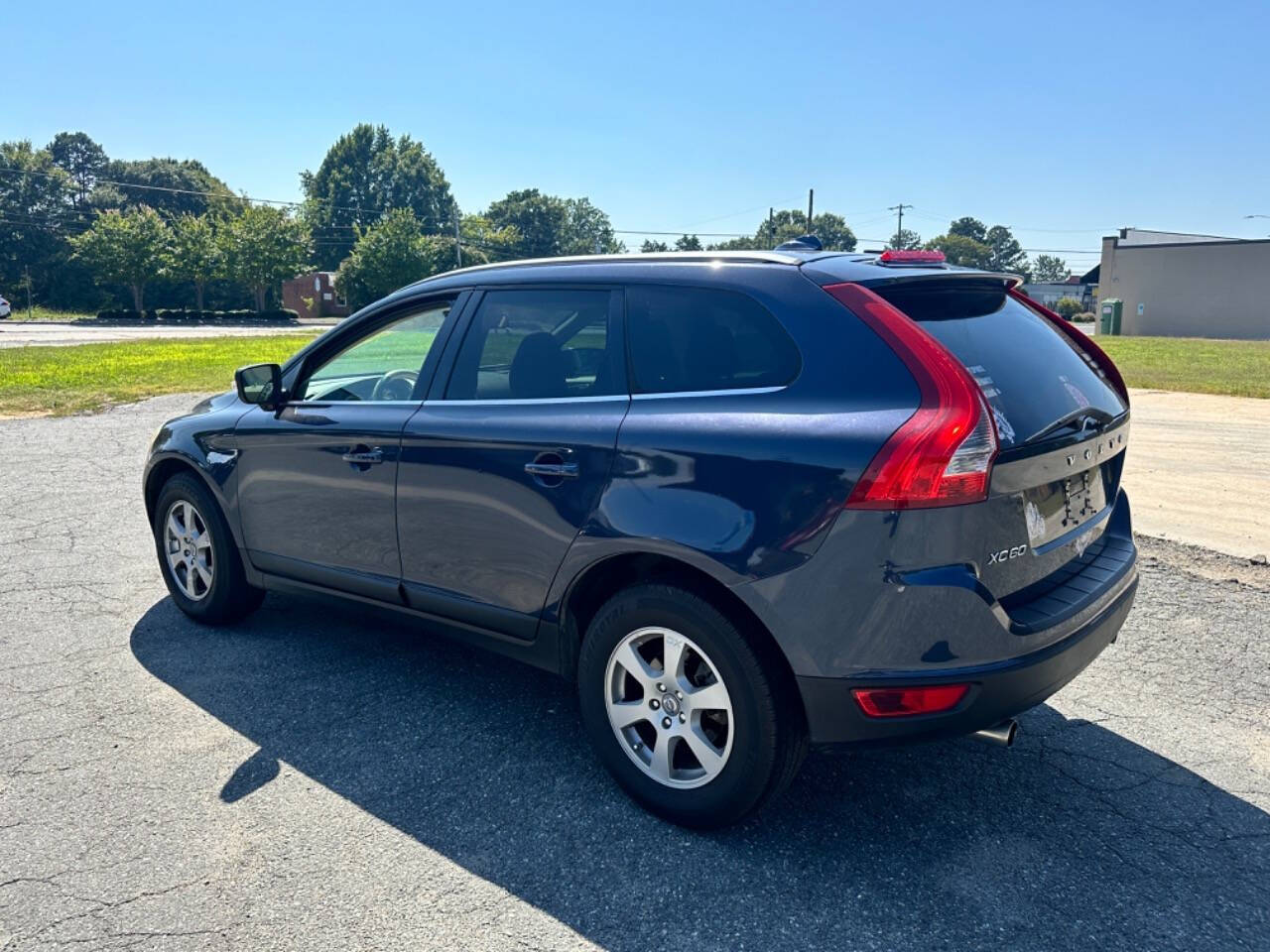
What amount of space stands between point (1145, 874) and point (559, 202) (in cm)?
11957

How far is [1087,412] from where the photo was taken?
10.1 ft

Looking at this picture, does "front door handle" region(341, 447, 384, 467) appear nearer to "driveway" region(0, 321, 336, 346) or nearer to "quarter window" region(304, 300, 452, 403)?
"quarter window" region(304, 300, 452, 403)

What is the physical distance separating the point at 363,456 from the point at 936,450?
2.32 metres

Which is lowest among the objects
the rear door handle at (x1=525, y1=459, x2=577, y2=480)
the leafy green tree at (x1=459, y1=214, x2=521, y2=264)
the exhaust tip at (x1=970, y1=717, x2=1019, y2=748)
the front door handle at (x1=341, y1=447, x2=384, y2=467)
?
the exhaust tip at (x1=970, y1=717, x2=1019, y2=748)

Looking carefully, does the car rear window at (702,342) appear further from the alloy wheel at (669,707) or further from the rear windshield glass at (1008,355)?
the alloy wheel at (669,707)

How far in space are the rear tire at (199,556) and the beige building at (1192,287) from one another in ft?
178

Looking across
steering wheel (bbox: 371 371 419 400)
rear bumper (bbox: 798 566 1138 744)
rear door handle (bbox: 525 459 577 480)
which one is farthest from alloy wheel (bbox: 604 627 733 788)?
steering wheel (bbox: 371 371 419 400)

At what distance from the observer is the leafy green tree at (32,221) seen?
6781 cm

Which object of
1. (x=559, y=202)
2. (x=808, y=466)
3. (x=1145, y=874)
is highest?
(x=559, y=202)

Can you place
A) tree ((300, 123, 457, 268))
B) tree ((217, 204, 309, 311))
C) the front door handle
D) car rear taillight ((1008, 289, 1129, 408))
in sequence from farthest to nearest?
tree ((300, 123, 457, 268)) → tree ((217, 204, 309, 311)) → the front door handle → car rear taillight ((1008, 289, 1129, 408))

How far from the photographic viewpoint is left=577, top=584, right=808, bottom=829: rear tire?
2.77 m

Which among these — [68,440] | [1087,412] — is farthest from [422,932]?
[68,440]

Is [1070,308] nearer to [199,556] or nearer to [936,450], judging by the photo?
[199,556]

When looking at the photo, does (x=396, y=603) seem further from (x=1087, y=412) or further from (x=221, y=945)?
(x=1087, y=412)
